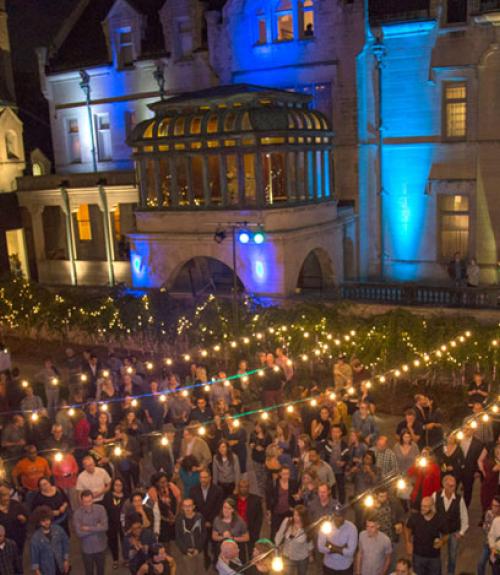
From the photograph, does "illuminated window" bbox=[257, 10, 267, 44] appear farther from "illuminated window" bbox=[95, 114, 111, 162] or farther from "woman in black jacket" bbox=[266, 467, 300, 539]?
"woman in black jacket" bbox=[266, 467, 300, 539]

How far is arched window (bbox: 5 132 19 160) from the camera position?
1407 inches

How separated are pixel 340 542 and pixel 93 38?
29545 mm

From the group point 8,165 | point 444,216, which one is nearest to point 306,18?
point 444,216

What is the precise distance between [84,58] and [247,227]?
14574 millimetres

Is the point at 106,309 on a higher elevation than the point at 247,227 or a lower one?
lower

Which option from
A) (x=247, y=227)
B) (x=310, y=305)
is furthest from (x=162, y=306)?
(x=310, y=305)

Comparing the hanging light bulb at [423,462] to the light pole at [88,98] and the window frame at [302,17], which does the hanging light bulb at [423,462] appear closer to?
the window frame at [302,17]

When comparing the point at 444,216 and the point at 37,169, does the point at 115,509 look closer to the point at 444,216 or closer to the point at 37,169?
the point at 444,216

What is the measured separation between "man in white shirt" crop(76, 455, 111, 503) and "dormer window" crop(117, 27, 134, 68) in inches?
954

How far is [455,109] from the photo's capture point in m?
25.7

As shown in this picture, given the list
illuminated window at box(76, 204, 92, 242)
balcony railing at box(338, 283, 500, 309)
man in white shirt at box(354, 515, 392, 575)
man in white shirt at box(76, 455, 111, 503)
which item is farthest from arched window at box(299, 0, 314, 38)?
man in white shirt at box(354, 515, 392, 575)

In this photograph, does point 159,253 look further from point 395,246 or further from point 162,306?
A: point 395,246

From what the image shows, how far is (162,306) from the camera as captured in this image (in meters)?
24.2

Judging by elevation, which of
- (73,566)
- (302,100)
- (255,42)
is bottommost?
(73,566)
